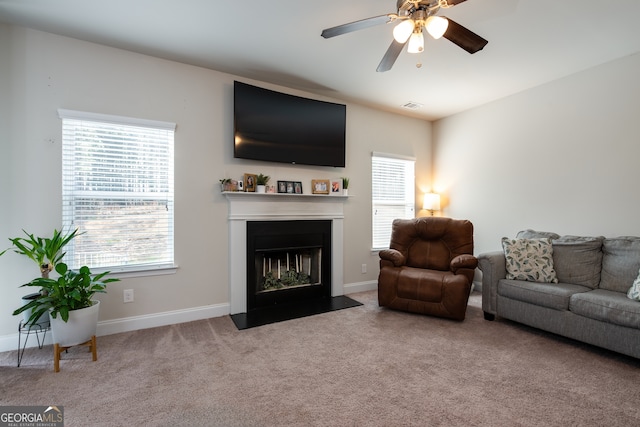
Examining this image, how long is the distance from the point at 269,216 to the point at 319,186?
781mm

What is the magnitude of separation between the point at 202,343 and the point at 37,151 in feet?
7.11

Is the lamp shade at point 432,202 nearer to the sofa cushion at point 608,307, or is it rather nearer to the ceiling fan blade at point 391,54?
the sofa cushion at point 608,307

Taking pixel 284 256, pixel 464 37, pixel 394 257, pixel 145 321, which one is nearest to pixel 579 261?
pixel 394 257

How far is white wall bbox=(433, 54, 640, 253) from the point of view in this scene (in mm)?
2875

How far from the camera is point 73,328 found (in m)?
2.15

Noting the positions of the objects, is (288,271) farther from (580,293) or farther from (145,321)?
(580,293)

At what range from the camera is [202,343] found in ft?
8.21

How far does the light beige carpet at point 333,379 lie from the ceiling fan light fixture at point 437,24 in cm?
222

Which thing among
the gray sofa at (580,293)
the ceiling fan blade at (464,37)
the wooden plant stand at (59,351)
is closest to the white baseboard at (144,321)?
the wooden plant stand at (59,351)

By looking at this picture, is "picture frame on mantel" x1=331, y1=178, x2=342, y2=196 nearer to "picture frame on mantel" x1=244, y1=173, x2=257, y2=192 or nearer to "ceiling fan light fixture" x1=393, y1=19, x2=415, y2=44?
"picture frame on mantel" x1=244, y1=173, x2=257, y2=192

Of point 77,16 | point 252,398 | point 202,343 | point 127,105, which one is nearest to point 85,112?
point 127,105

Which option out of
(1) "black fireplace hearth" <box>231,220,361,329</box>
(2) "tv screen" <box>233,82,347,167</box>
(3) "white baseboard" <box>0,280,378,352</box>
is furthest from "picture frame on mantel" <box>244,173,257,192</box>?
(3) "white baseboard" <box>0,280,378,352</box>

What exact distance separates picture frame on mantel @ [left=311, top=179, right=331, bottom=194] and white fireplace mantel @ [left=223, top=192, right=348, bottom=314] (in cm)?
8

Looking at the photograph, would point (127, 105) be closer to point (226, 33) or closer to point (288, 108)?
point (226, 33)
